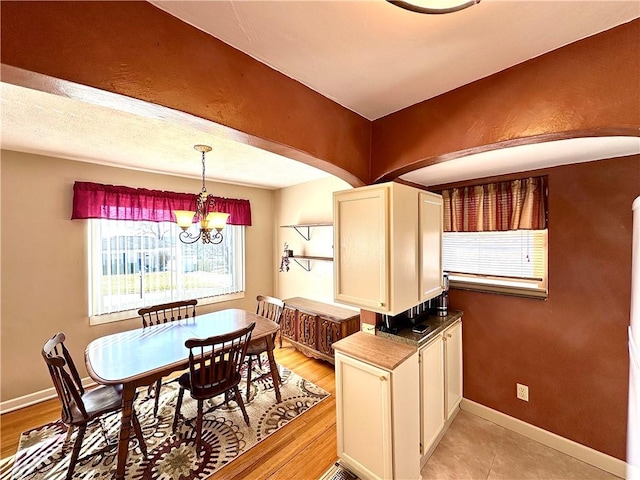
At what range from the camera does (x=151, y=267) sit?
3.35m

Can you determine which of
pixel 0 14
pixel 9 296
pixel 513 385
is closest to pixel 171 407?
pixel 9 296

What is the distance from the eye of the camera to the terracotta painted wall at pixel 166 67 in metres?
0.70

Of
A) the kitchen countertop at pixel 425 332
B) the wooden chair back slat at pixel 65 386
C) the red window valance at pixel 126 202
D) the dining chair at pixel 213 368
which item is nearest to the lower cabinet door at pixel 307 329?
the dining chair at pixel 213 368

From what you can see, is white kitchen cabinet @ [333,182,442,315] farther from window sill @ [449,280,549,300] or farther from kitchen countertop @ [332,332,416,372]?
window sill @ [449,280,549,300]

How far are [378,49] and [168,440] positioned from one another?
3.02 meters

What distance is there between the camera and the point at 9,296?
2.48 meters

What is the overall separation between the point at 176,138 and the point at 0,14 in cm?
164

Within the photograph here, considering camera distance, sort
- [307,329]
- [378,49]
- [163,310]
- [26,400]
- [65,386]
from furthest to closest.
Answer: [307,329]
[163,310]
[26,400]
[65,386]
[378,49]

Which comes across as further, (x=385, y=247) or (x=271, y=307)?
(x=271, y=307)

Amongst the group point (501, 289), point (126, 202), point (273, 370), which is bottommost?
point (273, 370)

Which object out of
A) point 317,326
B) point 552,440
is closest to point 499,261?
point 552,440

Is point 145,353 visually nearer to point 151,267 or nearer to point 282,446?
point 282,446

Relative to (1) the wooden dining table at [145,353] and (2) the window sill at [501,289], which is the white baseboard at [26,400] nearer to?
(1) the wooden dining table at [145,353]

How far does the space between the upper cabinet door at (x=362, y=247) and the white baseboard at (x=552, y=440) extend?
167 centimetres
